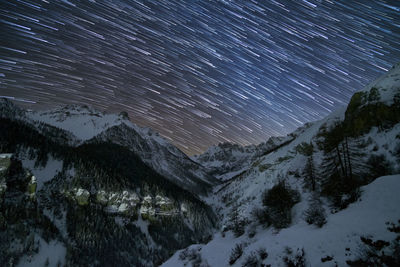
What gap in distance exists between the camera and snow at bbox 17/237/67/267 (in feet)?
225

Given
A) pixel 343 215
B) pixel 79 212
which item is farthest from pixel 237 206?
pixel 79 212

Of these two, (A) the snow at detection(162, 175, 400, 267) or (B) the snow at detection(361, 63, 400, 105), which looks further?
(B) the snow at detection(361, 63, 400, 105)

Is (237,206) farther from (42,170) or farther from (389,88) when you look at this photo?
(42,170)

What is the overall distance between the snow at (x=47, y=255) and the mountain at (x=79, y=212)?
30cm

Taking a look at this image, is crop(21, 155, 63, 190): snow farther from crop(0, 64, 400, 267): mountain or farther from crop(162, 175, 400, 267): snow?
crop(162, 175, 400, 267): snow

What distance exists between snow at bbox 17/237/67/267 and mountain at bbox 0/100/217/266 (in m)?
0.30

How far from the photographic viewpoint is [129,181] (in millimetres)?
127188

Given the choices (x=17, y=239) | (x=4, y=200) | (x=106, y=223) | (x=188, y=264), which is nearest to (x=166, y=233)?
(x=106, y=223)

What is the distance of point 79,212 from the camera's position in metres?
96.6

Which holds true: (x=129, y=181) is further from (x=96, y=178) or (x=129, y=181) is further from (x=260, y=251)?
(x=260, y=251)

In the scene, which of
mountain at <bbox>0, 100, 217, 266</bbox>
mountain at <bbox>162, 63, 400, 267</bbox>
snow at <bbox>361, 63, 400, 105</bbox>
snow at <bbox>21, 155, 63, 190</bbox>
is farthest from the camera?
snow at <bbox>21, 155, 63, 190</bbox>

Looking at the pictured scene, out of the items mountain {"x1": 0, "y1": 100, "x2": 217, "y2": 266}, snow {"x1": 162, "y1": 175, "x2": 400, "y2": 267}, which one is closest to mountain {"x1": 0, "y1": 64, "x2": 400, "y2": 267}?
snow {"x1": 162, "y1": 175, "x2": 400, "y2": 267}

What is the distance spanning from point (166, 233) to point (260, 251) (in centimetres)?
11369

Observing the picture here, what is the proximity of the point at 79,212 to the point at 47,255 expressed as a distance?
2480cm
